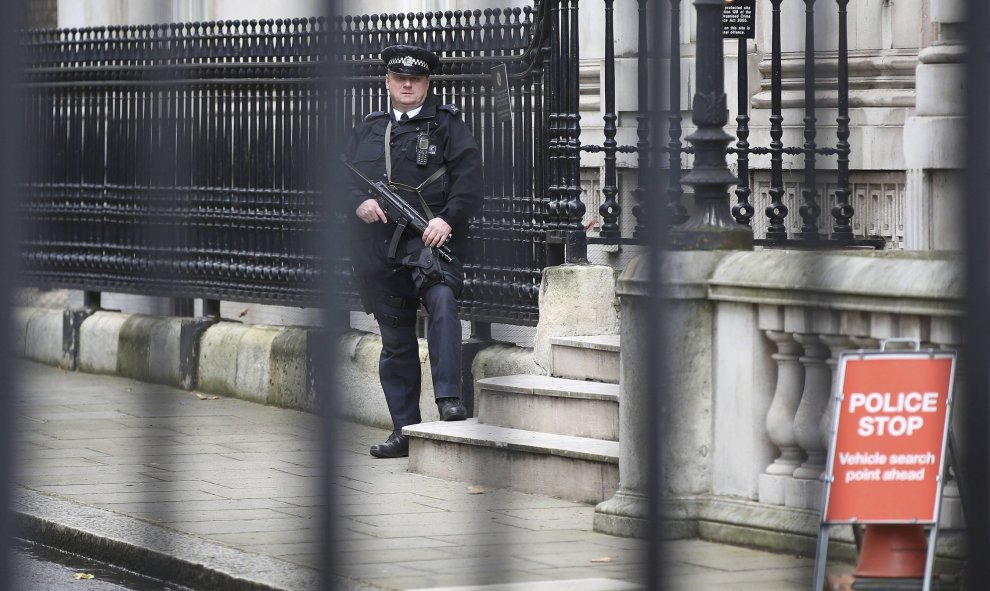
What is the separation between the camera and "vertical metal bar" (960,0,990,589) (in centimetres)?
151

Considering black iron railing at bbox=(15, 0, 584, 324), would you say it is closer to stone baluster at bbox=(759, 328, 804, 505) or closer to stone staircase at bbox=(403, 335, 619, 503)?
stone staircase at bbox=(403, 335, 619, 503)

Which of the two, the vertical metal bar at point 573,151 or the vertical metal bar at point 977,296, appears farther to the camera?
the vertical metal bar at point 573,151

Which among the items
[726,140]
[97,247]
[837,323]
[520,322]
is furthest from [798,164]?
[97,247]

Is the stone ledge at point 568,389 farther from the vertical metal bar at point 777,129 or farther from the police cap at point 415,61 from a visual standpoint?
the vertical metal bar at point 777,129

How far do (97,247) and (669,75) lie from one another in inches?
424

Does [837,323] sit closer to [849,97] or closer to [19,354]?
[849,97]

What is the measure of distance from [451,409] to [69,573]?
2.30m

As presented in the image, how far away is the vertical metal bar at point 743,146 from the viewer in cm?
811

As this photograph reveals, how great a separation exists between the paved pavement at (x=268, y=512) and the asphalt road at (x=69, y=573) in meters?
0.06

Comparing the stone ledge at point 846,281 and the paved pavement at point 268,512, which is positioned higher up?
the stone ledge at point 846,281

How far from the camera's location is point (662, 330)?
1.53 metres

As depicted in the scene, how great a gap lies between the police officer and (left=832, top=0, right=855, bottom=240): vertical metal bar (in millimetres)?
6369

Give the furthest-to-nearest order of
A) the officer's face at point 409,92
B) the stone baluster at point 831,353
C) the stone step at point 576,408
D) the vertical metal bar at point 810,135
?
the officer's face at point 409,92 < the stone step at point 576,408 < the stone baluster at point 831,353 < the vertical metal bar at point 810,135

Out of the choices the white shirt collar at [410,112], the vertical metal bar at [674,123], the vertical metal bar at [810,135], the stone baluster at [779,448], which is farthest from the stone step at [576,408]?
the vertical metal bar at [810,135]
